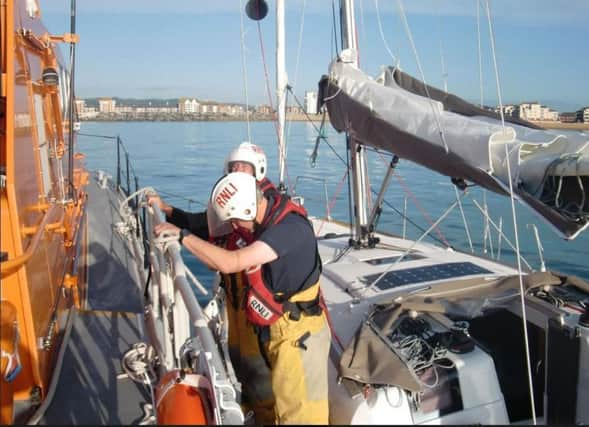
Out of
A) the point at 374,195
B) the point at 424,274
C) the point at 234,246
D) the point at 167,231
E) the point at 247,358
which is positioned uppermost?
the point at 167,231

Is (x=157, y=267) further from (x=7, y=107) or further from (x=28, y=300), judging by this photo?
(x=7, y=107)

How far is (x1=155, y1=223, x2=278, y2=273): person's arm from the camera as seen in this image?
99.8 inches

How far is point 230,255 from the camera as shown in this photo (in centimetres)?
254

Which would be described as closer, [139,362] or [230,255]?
[230,255]

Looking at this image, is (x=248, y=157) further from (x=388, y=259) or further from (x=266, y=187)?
(x=388, y=259)

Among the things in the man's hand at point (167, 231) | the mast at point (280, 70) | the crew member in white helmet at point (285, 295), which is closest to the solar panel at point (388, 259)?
the mast at point (280, 70)

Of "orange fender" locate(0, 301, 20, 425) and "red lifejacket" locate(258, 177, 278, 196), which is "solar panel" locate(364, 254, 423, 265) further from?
"orange fender" locate(0, 301, 20, 425)

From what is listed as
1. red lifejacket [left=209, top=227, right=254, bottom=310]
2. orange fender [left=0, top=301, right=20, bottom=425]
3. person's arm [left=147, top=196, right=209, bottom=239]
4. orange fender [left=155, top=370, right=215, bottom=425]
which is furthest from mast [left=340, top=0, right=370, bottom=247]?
orange fender [left=0, top=301, right=20, bottom=425]

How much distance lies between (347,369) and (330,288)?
5.37 feet

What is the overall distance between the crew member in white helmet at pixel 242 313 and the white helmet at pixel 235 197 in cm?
43

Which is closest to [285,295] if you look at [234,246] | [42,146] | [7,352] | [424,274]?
[234,246]

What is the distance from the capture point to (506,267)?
16.9 ft

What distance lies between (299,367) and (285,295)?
401 mm

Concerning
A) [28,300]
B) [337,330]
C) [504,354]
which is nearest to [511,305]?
[504,354]
